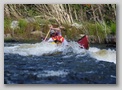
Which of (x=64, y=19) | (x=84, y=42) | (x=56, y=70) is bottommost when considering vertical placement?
(x=56, y=70)

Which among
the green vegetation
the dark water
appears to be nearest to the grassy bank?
the green vegetation

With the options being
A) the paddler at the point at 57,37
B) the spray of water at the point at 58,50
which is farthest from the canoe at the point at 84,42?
the paddler at the point at 57,37

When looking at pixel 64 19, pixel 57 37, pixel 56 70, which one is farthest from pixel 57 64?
pixel 64 19

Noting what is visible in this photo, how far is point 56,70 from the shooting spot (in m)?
2.42

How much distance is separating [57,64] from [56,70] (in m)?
0.06

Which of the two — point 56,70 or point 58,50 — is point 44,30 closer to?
point 58,50

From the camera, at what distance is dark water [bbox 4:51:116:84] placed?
2.41m

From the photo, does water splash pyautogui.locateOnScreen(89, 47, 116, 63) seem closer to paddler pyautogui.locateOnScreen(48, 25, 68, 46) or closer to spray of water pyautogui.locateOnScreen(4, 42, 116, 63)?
spray of water pyautogui.locateOnScreen(4, 42, 116, 63)

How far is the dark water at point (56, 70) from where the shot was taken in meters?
2.41

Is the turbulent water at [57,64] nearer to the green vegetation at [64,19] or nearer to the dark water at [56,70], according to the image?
the dark water at [56,70]

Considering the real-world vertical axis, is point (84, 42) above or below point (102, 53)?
above

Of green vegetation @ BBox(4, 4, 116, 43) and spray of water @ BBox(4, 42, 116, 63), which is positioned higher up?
green vegetation @ BBox(4, 4, 116, 43)

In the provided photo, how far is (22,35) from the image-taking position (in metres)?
2.44

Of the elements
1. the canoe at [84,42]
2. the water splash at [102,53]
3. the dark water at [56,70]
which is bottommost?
the dark water at [56,70]
